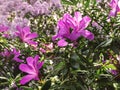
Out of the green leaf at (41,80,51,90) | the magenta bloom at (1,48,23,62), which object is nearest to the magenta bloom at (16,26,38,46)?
the magenta bloom at (1,48,23,62)

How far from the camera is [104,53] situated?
198 cm

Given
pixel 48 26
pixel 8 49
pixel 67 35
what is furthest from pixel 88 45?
pixel 48 26

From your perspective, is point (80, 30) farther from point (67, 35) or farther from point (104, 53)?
point (104, 53)

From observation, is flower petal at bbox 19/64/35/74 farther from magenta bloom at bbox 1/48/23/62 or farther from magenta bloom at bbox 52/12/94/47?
magenta bloom at bbox 1/48/23/62

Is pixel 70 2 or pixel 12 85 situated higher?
pixel 70 2

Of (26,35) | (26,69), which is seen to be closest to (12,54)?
(26,35)

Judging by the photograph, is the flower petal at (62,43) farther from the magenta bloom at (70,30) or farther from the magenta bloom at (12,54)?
the magenta bloom at (12,54)

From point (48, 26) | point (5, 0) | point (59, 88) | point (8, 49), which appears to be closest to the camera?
point (59, 88)

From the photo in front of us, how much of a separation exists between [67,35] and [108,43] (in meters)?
0.18

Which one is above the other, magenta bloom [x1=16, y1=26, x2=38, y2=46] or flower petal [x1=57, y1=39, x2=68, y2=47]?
flower petal [x1=57, y1=39, x2=68, y2=47]

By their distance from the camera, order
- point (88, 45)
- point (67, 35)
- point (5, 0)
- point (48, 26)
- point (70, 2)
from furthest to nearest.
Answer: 1. point (5, 0)
2. point (48, 26)
3. point (70, 2)
4. point (88, 45)
5. point (67, 35)

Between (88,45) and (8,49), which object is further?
(8,49)

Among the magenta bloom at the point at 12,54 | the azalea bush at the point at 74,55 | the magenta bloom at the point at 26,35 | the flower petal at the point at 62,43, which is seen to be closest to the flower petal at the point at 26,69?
the azalea bush at the point at 74,55

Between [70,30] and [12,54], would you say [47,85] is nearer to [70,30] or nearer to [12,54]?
[70,30]
